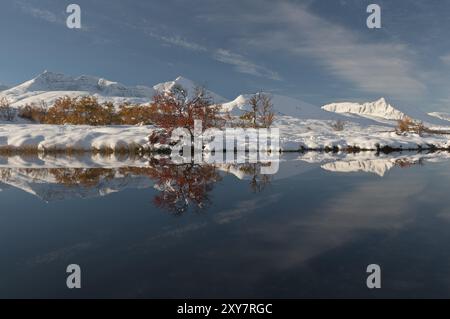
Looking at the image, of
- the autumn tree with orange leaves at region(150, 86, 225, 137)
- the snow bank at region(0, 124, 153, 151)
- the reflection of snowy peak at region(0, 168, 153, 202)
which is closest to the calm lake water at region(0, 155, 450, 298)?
the reflection of snowy peak at region(0, 168, 153, 202)

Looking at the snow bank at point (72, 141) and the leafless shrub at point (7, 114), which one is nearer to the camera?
the snow bank at point (72, 141)

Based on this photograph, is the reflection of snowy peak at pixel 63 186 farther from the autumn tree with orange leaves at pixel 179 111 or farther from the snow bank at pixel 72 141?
the snow bank at pixel 72 141

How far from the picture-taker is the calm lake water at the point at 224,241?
198 inches

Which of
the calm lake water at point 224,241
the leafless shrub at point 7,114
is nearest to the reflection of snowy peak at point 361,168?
the calm lake water at point 224,241

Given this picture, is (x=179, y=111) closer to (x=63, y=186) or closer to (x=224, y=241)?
(x=63, y=186)

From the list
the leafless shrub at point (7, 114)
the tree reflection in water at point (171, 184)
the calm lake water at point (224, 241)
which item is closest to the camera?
the calm lake water at point (224, 241)

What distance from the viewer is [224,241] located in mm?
7160

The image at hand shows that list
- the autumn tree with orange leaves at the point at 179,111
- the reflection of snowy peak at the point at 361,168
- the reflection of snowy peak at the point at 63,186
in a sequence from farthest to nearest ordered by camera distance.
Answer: the autumn tree with orange leaves at the point at 179,111, the reflection of snowy peak at the point at 361,168, the reflection of snowy peak at the point at 63,186

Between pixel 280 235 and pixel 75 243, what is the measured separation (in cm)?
424

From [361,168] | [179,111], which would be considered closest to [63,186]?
[361,168]

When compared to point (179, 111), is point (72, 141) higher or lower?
lower

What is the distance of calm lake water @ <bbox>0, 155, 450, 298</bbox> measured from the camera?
16.5ft

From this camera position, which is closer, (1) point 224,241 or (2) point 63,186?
(1) point 224,241
